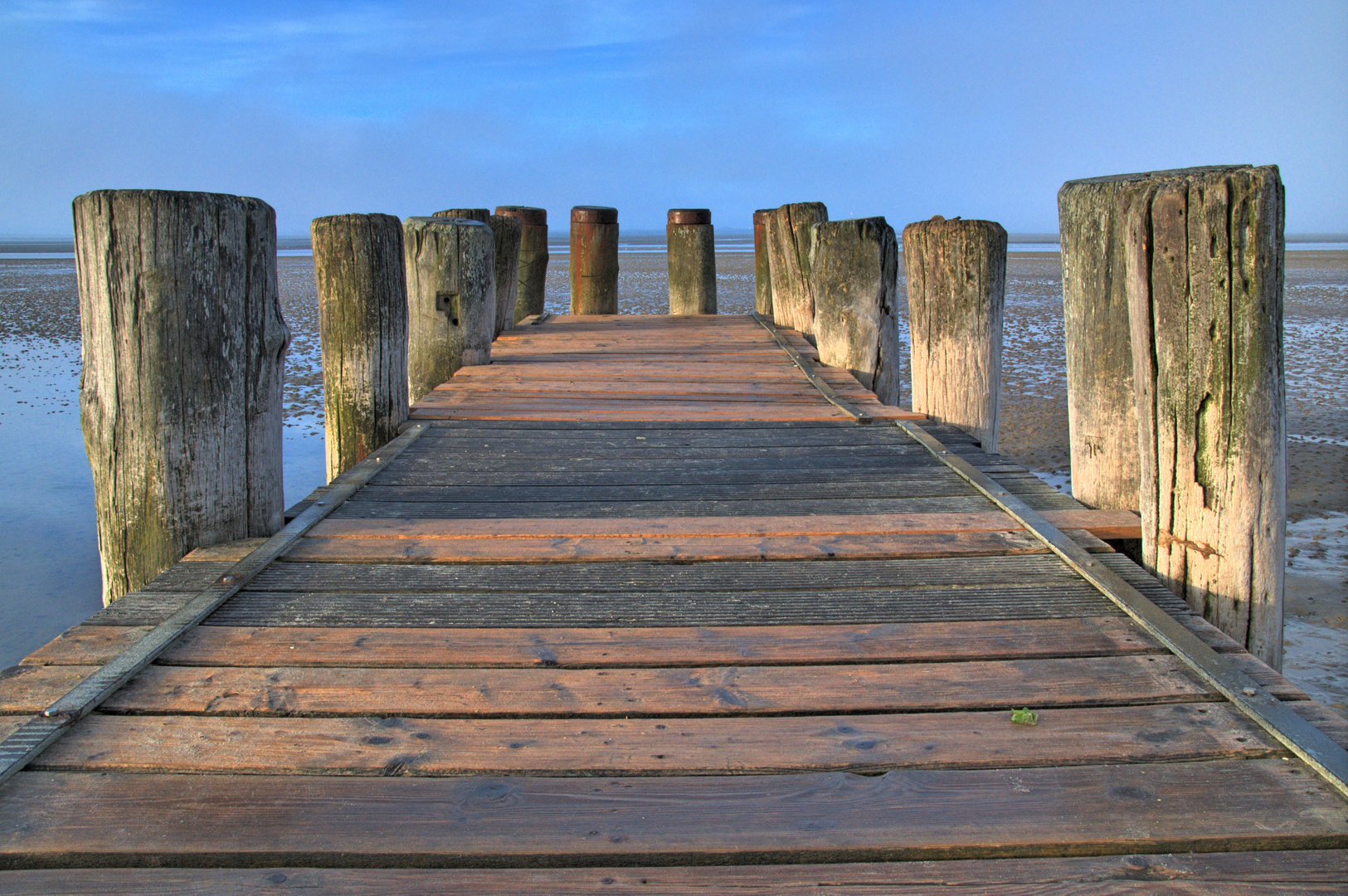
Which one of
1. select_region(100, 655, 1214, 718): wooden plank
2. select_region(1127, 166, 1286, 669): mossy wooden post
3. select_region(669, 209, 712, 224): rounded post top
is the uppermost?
select_region(669, 209, 712, 224): rounded post top

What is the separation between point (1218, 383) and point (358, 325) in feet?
11.2

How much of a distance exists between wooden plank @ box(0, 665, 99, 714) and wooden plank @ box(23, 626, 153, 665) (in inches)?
1.0

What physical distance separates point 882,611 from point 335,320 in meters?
2.96

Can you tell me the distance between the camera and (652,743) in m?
1.85

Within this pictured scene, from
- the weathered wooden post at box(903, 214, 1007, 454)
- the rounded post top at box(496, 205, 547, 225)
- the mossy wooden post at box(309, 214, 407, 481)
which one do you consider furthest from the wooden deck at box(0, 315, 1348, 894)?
the rounded post top at box(496, 205, 547, 225)

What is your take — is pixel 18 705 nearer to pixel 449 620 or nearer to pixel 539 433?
pixel 449 620

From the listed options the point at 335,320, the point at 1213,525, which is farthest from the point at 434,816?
the point at 335,320

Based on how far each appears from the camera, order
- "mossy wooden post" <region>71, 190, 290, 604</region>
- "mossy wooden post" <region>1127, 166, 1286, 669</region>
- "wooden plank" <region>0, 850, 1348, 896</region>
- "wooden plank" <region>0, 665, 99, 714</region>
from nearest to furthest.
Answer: "wooden plank" <region>0, 850, 1348, 896</region> → "wooden plank" <region>0, 665, 99, 714</region> → "mossy wooden post" <region>1127, 166, 1286, 669</region> → "mossy wooden post" <region>71, 190, 290, 604</region>

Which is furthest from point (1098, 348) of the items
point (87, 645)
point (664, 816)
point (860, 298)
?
point (87, 645)

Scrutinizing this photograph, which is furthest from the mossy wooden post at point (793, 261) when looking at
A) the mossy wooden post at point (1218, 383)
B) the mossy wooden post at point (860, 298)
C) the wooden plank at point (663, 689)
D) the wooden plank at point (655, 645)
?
the wooden plank at point (663, 689)

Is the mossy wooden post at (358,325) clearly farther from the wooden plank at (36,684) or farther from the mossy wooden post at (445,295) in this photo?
the wooden plank at (36,684)

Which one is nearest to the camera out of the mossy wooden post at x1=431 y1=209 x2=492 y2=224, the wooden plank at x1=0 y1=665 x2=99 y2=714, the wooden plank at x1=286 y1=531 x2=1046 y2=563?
the wooden plank at x1=0 y1=665 x2=99 y2=714

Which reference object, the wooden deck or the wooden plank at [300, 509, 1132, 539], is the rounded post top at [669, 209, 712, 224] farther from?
the wooden plank at [300, 509, 1132, 539]

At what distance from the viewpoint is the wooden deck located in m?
1.52
